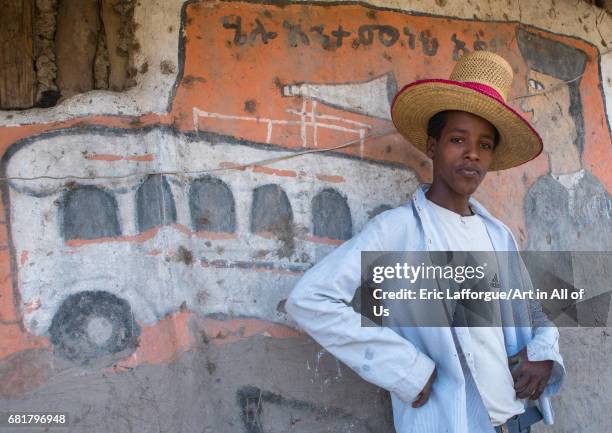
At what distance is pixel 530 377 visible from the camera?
2160 mm

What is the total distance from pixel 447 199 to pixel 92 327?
4.38 feet

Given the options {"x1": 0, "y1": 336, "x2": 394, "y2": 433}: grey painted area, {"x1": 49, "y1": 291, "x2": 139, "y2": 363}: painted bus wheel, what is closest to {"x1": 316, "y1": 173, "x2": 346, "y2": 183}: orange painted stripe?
{"x1": 0, "y1": 336, "x2": 394, "y2": 433}: grey painted area

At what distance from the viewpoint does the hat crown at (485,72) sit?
2.22 metres

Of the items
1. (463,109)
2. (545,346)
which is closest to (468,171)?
(463,109)

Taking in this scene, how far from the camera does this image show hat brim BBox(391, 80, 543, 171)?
217 centimetres

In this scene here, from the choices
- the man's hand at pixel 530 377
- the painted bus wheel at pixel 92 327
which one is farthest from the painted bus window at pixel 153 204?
the man's hand at pixel 530 377

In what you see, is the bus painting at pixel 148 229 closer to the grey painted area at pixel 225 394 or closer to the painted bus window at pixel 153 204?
the painted bus window at pixel 153 204

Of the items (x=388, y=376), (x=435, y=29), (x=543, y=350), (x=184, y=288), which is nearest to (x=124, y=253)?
(x=184, y=288)

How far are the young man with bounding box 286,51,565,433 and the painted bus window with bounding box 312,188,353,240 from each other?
337mm

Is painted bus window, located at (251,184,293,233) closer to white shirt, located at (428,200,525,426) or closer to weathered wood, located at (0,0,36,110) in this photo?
white shirt, located at (428,200,525,426)

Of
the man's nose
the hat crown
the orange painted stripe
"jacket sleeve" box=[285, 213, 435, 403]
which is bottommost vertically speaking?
"jacket sleeve" box=[285, 213, 435, 403]

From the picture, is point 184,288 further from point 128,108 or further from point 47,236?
point 128,108

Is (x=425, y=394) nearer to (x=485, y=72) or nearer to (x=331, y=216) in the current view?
(x=331, y=216)

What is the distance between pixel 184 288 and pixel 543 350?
4.20ft
